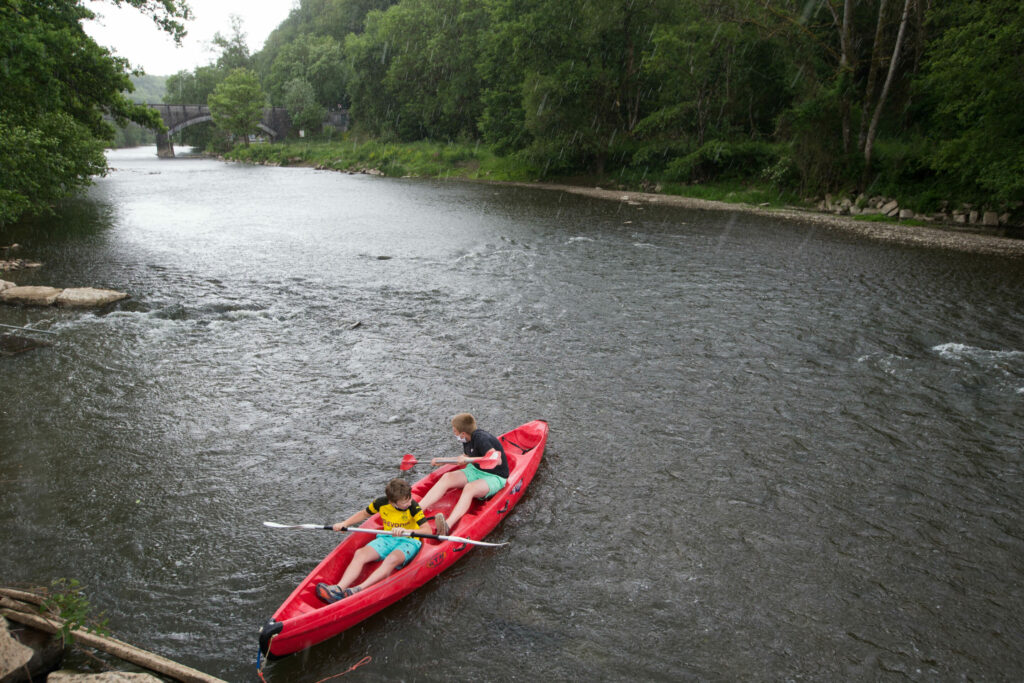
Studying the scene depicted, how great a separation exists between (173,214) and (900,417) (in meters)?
30.8

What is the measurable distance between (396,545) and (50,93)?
20.1m

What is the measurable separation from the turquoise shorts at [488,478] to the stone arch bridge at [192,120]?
3379 inches

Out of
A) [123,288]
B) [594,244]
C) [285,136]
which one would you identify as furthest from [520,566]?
[285,136]

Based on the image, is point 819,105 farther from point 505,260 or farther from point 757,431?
point 757,431

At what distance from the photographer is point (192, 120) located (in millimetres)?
83062

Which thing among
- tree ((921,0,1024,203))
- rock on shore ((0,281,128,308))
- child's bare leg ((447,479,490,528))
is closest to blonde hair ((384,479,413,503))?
child's bare leg ((447,479,490,528))

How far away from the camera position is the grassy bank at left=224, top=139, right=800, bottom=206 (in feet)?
120

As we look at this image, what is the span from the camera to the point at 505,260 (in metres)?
21.7

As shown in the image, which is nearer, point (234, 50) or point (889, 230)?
point (889, 230)

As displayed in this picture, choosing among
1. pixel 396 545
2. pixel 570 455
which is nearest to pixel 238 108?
pixel 570 455

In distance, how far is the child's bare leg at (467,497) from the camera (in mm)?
7324

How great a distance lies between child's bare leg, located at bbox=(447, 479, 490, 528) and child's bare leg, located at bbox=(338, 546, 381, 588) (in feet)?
3.45

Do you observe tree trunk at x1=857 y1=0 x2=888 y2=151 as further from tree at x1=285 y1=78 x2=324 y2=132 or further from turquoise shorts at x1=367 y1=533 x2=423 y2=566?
tree at x1=285 y1=78 x2=324 y2=132

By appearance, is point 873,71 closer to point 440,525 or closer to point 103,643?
point 440,525
